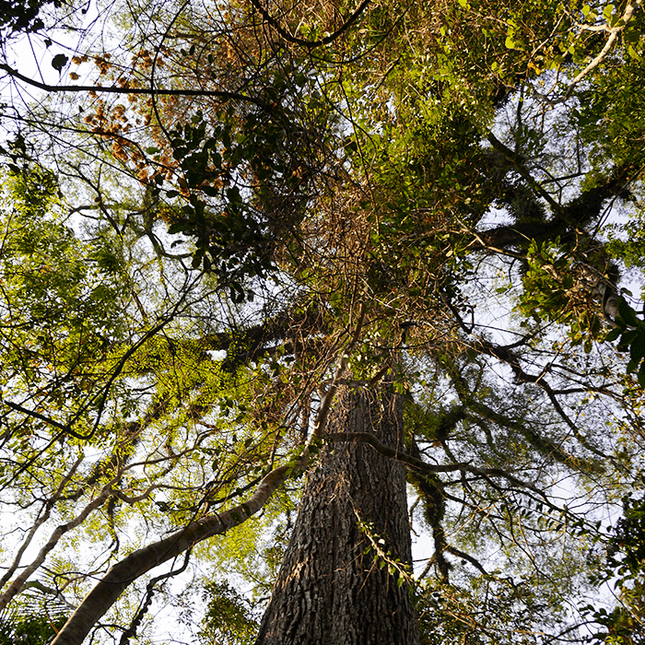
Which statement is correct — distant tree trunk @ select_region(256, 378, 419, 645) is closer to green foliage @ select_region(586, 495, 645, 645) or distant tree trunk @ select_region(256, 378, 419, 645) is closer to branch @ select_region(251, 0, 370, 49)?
green foliage @ select_region(586, 495, 645, 645)

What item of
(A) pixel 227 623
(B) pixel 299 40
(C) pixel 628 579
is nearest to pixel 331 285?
(B) pixel 299 40

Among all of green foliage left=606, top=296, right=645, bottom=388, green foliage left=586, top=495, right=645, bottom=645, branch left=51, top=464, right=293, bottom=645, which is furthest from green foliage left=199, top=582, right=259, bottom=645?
green foliage left=606, top=296, right=645, bottom=388

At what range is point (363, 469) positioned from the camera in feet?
13.9

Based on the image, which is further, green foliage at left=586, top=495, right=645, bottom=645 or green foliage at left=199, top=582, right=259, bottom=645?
green foliage at left=199, top=582, right=259, bottom=645

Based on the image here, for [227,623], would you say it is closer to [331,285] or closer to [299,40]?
[331,285]

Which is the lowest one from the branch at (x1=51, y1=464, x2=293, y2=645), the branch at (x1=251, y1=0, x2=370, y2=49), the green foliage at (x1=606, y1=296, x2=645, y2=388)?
the branch at (x1=51, y1=464, x2=293, y2=645)

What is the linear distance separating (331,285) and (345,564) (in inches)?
92.8

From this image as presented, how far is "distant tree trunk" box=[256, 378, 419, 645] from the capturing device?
292 cm

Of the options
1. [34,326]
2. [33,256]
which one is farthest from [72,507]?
[33,256]

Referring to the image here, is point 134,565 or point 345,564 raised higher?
point 345,564

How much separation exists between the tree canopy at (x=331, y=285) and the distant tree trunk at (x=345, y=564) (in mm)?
44

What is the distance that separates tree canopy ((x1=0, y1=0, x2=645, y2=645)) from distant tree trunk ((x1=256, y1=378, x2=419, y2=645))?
0.04 meters

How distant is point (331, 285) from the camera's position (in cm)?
283

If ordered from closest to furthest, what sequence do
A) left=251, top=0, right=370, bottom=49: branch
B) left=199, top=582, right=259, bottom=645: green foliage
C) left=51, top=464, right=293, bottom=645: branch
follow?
1. left=251, top=0, right=370, bottom=49: branch
2. left=51, top=464, right=293, bottom=645: branch
3. left=199, top=582, right=259, bottom=645: green foliage
